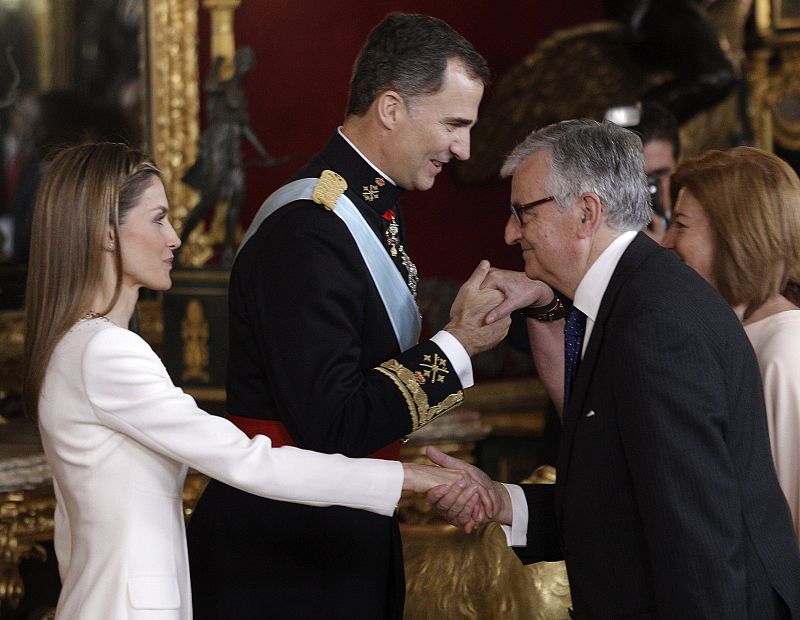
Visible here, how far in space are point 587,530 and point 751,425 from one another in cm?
31

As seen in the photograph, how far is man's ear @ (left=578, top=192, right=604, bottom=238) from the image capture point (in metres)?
2.11

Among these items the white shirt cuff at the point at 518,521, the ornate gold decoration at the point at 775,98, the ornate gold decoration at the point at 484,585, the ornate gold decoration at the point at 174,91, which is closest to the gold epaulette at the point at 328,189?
the white shirt cuff at the point at 518,521

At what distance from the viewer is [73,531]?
2.16 meters

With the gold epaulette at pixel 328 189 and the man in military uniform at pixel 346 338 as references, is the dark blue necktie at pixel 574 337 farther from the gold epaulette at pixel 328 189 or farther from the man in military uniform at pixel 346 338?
the gold epaulette at pixel 328 189

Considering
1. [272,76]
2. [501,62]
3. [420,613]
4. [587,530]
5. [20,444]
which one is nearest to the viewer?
[587,530]

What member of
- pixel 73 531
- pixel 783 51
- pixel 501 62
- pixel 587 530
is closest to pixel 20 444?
pixel 73 531

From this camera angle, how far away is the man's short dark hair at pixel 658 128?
4.21m

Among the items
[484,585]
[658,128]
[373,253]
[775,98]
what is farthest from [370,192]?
[775,98]

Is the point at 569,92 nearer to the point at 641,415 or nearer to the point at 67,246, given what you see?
the point at 67,246

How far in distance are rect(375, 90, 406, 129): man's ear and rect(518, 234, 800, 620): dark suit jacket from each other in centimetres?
60

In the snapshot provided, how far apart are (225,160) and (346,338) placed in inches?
121

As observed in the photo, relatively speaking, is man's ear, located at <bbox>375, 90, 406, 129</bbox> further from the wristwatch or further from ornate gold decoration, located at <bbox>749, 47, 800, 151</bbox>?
ornate gold decoration, located at <bbox>749, 47, 800, 151</bbox>

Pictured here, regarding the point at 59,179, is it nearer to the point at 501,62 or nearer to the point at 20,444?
the point at 20,444

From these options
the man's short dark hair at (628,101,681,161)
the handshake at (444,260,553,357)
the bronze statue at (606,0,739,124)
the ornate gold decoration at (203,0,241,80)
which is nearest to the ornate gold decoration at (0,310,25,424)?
the ornate gold decoration at (203,0,241,80)
